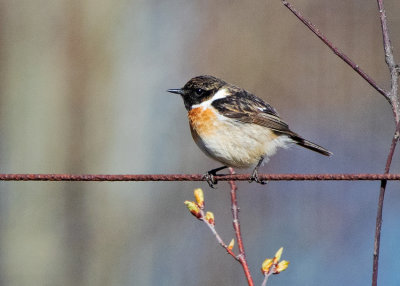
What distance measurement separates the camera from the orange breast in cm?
523

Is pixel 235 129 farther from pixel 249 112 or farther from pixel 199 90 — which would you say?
pixel 199 90

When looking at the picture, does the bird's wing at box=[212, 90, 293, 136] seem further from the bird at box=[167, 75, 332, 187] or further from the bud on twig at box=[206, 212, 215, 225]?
the bud on twig at box=[206, 212, 215, 225]

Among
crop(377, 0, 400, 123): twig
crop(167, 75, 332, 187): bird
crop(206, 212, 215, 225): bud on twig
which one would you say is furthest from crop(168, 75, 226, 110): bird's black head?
crop(377, 0, 400, 123): twig

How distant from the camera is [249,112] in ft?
17.9

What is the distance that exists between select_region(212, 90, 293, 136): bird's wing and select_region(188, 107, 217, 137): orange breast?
91 mm

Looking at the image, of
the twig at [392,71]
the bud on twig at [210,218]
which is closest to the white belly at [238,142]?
the bud on twig at [210,218]

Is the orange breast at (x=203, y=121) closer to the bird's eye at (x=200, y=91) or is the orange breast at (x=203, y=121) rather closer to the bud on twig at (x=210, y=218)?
the bird's eye at (x=200, y=91)

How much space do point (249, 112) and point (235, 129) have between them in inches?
8.6

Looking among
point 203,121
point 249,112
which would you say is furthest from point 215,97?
point 203,121

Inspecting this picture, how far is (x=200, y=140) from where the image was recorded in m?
5.25

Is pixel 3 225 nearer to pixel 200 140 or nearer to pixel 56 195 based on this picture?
pixel 56 195

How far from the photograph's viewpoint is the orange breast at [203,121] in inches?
206

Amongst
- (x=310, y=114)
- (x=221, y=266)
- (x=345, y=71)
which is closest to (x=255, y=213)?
(x=221, y=266)

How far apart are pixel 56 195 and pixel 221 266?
10.1ft
